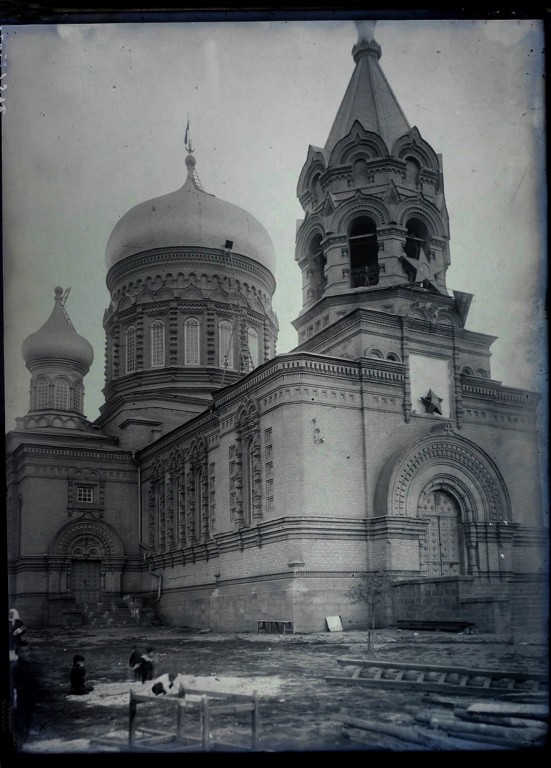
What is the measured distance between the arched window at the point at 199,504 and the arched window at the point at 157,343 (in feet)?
31.3

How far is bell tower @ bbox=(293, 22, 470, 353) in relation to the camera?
20609 millimetres

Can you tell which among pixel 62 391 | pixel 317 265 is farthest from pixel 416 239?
pixel 62 391

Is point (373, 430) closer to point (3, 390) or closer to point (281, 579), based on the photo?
point (281, 579)

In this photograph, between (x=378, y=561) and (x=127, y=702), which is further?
(x=378, y=561)

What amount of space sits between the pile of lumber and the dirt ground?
5 cm

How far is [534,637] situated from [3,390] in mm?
7265

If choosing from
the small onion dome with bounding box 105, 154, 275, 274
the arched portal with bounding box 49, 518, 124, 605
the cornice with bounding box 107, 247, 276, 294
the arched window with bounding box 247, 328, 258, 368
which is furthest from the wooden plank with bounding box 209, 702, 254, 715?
the cornice with bounding box 107, 247, 276, 294

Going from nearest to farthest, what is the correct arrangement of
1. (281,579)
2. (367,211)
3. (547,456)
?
1. (547,456)
2. (281,579)
3. (367,211)

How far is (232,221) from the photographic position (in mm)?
23609

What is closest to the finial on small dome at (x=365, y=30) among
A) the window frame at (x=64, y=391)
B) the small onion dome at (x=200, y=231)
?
the small onion dome at (x=200, y=231)

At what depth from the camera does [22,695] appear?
9.16 meters

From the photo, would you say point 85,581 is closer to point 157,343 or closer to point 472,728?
point 472,728

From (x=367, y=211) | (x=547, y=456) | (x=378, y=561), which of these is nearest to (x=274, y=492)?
(x=378, y=561)

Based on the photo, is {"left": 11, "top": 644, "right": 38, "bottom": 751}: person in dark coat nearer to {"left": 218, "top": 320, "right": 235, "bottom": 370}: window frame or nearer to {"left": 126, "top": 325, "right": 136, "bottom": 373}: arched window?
{"left": 126, "top": 325, "right": 136, "bottom": 373}: arched window
